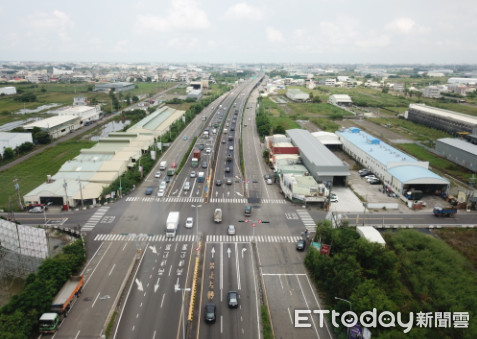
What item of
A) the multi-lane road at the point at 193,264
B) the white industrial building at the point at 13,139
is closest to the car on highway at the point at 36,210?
the multi-lane road at the point at 193,264

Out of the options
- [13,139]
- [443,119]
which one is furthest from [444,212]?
[13,139]

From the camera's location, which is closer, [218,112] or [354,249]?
[354,249]

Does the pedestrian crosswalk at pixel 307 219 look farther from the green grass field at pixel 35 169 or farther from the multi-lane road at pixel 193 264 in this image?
the green grass field at pixel 35 169

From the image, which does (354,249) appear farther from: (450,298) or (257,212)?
(257,212)

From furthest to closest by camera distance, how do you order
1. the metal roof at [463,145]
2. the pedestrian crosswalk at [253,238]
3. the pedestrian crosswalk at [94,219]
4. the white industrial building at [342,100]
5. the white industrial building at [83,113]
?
the white industrial building at [342,100], the white industrial building at [83,113], the metal roof at [463,145], the pedestrian crosswalk at [94,219], the pedestrian crosswalk at [253,238]

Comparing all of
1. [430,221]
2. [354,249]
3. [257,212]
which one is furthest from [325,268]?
[430,221]

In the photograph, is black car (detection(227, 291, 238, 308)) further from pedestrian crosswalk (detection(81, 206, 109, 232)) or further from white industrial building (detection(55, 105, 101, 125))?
white industrial building (detection(55, 105, 101, 125))
